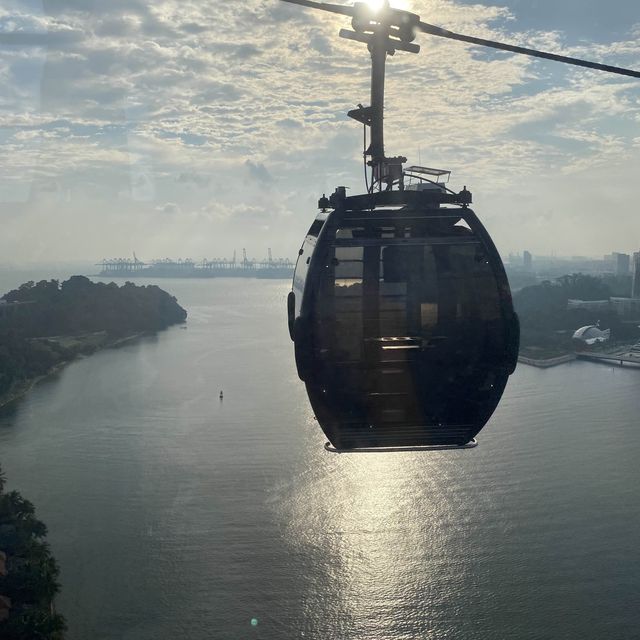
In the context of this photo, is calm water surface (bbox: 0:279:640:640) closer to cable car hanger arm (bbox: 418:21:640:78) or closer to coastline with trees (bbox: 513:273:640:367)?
cable car hanger arm (bbox: 418:21:640:78)

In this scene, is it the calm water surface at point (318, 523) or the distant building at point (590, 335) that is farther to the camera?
the distant building at point (590, 335)

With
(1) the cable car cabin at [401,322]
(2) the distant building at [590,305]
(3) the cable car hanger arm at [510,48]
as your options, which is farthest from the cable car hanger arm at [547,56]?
(2) the distant building at [590,305]

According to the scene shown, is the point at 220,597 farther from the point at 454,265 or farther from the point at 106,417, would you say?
the point at 106,417

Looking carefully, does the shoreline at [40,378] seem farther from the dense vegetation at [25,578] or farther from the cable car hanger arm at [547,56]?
the cable car hanger arm at [547,56]

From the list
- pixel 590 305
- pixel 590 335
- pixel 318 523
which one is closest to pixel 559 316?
pixel 590 335

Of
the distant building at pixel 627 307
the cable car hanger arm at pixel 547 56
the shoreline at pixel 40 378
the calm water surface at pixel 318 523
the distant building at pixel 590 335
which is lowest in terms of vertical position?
the calm water surface at pixel 318 523

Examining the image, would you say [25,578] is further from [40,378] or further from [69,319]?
[69,319]

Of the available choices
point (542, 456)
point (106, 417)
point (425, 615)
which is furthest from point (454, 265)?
point (106, 417)
